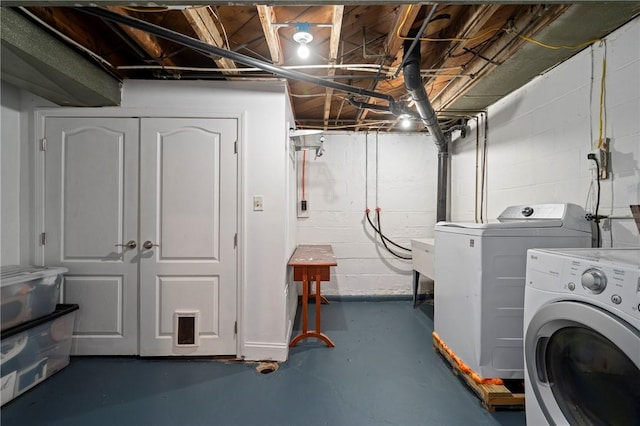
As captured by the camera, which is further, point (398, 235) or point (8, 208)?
point (398, 235)

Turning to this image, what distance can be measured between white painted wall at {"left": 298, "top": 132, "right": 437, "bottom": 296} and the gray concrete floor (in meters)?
1.19

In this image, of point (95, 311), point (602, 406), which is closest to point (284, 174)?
point (95, 311)

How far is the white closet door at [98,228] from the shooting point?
6.95ft

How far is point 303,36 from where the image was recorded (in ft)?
5.11

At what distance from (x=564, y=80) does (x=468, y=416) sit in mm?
2389

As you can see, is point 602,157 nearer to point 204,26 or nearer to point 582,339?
point 582,339

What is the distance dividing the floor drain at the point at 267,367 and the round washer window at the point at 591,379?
1.71 meters

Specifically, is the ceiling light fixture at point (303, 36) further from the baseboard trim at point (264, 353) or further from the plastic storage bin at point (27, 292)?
the plastic storage bin at point (27, 292)

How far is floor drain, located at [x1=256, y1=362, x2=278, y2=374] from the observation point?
2003mm

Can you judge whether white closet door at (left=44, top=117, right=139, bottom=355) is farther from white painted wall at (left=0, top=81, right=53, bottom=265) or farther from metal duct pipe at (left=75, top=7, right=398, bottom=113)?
metal duct pipe at (left=75, top=7, right=398, bottom=113)

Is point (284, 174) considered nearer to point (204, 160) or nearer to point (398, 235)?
point (204, 160)

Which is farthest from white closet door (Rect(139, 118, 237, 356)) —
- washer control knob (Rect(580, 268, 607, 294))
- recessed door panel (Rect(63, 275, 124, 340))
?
washer control knob (Rect(580, 268, 607, 294))

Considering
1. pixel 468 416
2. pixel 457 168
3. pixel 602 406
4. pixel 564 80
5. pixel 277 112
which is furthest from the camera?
pixel 457 168

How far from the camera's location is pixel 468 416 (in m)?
1.57
